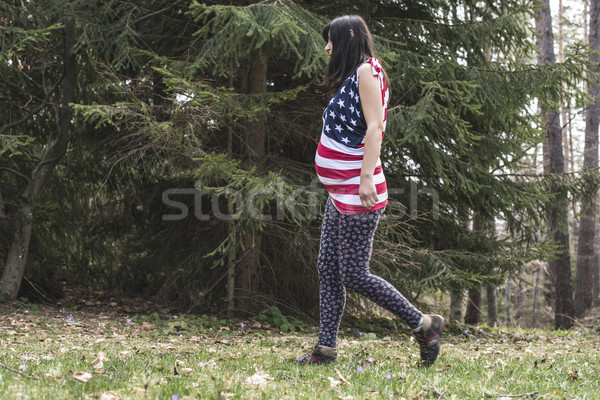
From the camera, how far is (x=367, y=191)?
305cm

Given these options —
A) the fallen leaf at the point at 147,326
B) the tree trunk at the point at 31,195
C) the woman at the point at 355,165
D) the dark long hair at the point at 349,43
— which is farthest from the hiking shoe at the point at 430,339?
the tree trunk at the point at 31,195

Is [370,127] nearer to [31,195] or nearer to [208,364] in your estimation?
[208,364]

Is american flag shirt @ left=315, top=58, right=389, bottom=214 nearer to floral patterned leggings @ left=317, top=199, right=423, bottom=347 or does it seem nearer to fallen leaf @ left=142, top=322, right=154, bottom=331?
floral patterned leggings @ left=317, top=199, right=423, bottom=347

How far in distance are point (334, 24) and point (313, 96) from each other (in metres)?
4.20

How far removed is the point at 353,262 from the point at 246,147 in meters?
4.28

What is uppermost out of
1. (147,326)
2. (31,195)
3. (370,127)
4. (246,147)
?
(246,147)

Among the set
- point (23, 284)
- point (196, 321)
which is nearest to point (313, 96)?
point (196, 321)

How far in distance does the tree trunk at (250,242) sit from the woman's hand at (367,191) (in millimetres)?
4198

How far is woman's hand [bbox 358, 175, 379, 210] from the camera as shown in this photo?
3047mm

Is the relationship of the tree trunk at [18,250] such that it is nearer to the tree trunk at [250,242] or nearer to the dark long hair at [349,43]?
the tree trunk at [250,242]

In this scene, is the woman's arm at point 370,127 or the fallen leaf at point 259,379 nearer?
the fallen leaf at point 259,379

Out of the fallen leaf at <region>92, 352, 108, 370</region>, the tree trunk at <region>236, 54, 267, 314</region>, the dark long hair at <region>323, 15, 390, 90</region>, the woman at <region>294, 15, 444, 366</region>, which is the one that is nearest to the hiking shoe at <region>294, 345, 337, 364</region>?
the woman at <region>294, 15, 444, 366</region>

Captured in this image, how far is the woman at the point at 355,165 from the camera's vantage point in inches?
122

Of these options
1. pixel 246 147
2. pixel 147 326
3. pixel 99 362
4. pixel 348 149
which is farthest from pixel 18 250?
pixel 348 149
